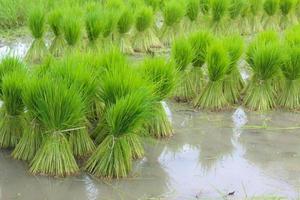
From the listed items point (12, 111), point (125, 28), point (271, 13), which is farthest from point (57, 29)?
point (271, 13)

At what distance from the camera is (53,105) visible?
3.27 metres

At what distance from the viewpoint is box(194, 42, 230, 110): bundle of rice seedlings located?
4512 mm

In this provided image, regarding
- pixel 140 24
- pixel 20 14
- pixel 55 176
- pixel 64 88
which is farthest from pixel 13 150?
pixel 20 14

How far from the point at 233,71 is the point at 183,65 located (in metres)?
0.54

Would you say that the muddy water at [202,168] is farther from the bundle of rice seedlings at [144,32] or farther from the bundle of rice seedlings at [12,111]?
the bundle of rice seedlings at [144,32]

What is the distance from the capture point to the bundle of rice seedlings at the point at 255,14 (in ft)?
25.3

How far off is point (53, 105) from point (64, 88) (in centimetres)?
13

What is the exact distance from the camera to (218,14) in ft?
22.9

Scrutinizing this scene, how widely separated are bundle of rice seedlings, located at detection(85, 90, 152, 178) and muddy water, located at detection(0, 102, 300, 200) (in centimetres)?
8

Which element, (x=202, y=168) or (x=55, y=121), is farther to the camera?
(x=202, y=168)

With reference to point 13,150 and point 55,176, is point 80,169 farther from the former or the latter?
point 13,150

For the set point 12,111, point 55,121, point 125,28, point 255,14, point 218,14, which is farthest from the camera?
point 255,14

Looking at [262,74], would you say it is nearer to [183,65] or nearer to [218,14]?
[183,65]

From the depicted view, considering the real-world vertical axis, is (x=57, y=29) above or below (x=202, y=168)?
above
